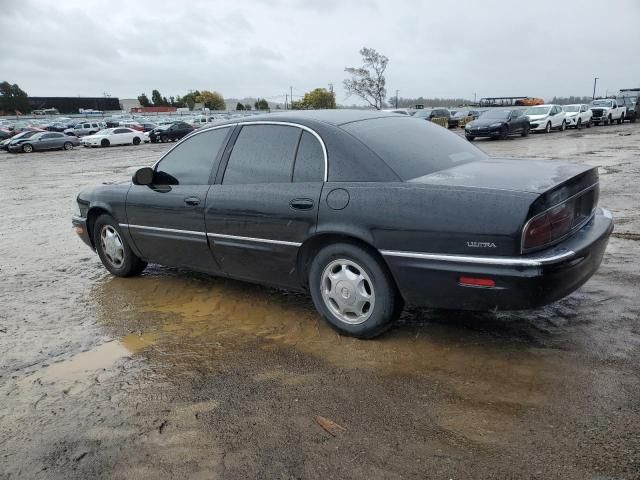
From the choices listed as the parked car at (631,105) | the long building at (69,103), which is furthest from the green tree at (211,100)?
the parked car at (631,105)

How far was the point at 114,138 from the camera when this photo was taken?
35125 mm

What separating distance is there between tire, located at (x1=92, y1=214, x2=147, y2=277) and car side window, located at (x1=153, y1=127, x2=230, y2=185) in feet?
3.00

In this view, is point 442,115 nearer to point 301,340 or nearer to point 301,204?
point 301,204

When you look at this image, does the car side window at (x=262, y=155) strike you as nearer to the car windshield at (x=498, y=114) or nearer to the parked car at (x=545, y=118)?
the car windshield at (x=498, y=114)

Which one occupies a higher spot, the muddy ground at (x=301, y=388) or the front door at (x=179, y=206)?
the front door at (x=179, y=206)

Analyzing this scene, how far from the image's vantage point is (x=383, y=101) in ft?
239

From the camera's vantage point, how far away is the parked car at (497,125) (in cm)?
2553

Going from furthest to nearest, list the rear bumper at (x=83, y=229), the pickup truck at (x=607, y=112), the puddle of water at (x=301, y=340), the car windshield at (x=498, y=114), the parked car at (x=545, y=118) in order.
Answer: the pickup truck at (x=607, y=112)
the parked car at (x=545, y=118)
the car windshield at (x=498, y=114)
the rear bumper at (x=83, y=229)
the puddle of water at (x=301, y=340)

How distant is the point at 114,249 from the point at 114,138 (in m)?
32.4

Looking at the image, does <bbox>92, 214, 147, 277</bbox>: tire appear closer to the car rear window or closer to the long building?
the car rear window

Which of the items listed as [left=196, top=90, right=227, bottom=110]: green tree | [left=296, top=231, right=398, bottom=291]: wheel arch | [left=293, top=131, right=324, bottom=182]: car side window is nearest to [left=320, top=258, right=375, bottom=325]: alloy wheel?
[left=296, top=231, right=398, bottom=291]: wheel arch

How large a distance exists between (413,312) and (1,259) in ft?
17.9

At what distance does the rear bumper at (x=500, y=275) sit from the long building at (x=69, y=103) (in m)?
108

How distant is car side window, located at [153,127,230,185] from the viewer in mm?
4637
